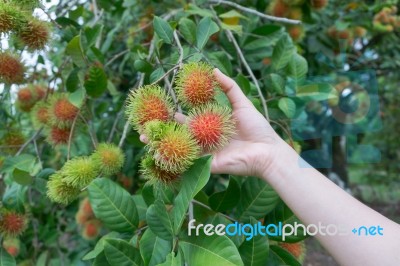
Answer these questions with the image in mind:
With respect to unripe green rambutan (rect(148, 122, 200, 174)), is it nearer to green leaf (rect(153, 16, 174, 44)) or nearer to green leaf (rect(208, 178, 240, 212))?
green leaf (rect(208, 178, 240, 212))

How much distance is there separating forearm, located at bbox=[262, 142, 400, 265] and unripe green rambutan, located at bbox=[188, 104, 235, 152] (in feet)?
0.39

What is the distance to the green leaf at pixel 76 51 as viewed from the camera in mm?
1024

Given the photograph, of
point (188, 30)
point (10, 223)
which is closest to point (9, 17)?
point (188, 30)

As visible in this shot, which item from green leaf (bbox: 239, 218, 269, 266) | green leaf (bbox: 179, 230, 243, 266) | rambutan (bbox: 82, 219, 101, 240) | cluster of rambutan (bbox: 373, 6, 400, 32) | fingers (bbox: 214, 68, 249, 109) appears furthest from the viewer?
cluster of rambutan (bbox: 373, 6, 400, 32)

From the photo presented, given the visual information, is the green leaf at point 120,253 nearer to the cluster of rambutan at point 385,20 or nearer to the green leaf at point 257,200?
the green leaf at point 257,200

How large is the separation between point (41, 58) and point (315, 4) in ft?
3.71

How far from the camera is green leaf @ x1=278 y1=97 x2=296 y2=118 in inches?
42.8

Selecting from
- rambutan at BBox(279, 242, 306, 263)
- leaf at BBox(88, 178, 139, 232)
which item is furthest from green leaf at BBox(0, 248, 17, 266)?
rambutan at BBox(279, 242, 306, 263)

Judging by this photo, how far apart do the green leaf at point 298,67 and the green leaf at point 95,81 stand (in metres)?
0.57

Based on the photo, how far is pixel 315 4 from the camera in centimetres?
163

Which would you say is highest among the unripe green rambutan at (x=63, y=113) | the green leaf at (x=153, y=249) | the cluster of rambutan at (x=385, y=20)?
the unripe green rambutan at (x=63, y=113)

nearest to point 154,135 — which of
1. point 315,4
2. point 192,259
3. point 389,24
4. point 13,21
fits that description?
point 192,259

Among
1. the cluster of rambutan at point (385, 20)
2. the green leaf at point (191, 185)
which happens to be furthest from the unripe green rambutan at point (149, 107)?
the cluster of rambutan at point (385, 20)

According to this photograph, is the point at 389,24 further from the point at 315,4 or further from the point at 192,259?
the point at 192,259
